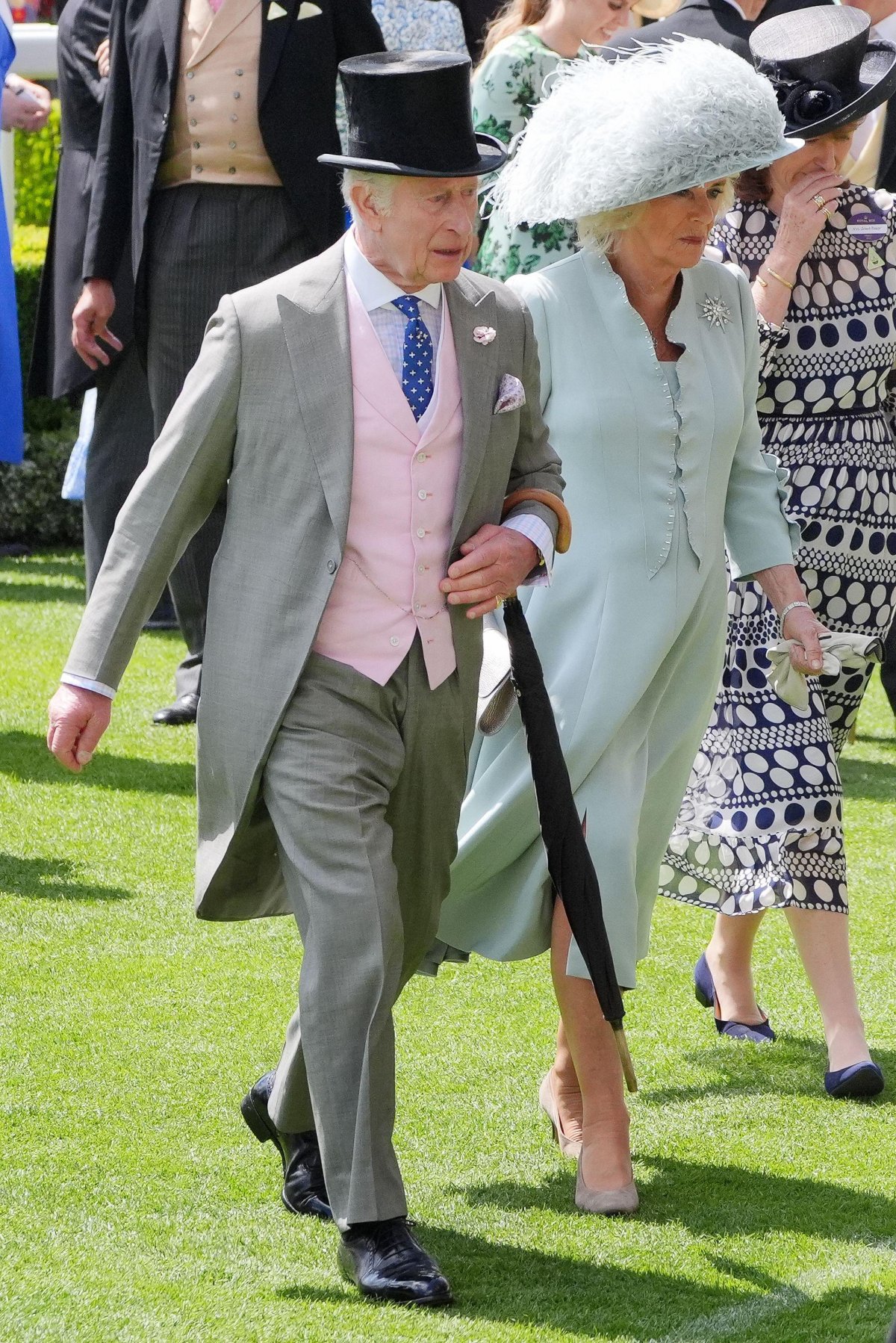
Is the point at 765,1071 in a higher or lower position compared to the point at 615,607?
lower

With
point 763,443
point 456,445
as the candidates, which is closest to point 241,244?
point 763,443

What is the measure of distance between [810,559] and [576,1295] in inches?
74.0

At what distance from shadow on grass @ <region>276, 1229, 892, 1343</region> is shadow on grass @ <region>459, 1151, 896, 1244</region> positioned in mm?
198

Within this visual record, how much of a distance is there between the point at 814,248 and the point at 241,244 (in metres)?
2.41

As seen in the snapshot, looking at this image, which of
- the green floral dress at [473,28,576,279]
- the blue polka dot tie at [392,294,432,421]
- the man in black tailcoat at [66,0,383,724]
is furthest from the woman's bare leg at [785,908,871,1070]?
the man in black tailcoat at [66,0,383,724]

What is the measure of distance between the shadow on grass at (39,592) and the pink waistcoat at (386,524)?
19.6 feet

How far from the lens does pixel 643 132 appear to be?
3.89 meters

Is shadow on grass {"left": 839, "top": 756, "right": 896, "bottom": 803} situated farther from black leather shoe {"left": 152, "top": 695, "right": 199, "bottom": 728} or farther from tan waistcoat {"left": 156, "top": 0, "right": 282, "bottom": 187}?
tan waistcoat {"left": 156, "top": 0, "right": 282, "bottom": 187}

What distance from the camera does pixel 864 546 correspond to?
15.9 ft

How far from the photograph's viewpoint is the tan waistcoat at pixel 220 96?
6438 mm

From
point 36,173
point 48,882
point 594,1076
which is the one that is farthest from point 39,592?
point 594,1076

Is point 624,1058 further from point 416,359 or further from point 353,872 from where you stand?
point 416,359

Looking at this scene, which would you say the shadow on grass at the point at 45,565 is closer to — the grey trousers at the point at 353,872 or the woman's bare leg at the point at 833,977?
the woman's bare leg at the point at 833,977

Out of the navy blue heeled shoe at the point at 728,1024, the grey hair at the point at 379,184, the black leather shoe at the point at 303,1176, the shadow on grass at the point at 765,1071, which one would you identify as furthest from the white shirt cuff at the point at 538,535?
the navy blue heeled shoe at the point at 728,1024
